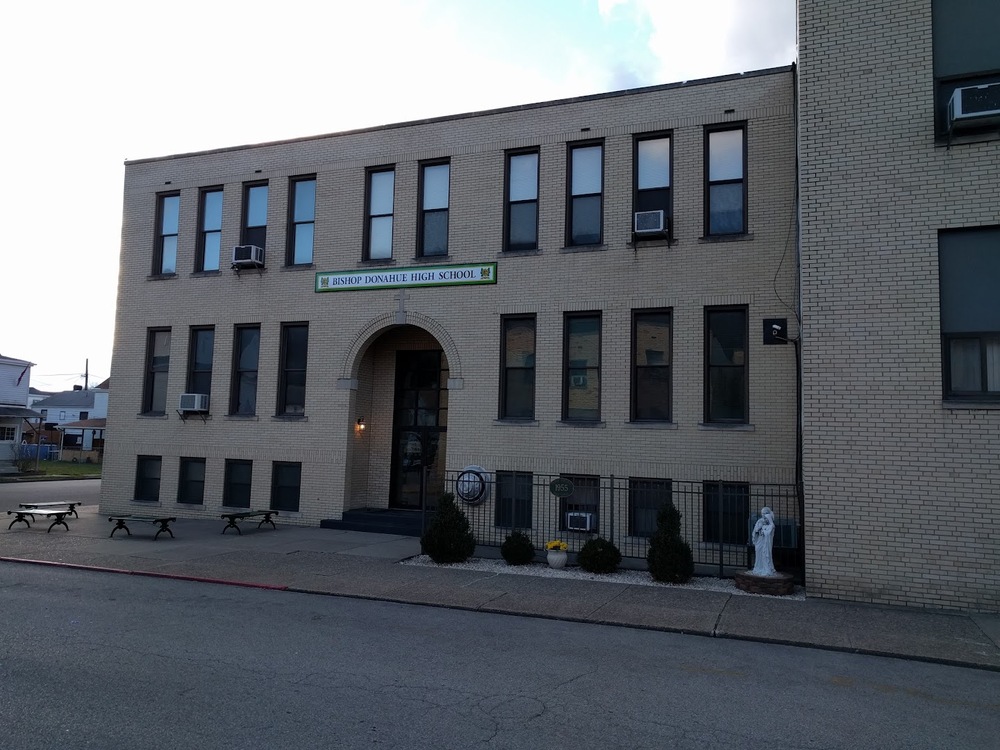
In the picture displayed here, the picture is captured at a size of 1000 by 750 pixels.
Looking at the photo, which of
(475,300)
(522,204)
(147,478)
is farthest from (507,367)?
(147,478)

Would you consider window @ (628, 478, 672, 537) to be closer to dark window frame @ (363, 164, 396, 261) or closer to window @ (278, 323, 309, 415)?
dark window frame @ (363, 164, 396, 261)

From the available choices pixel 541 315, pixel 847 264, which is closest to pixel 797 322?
pixel 847 264

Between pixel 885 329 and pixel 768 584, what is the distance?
4.02m

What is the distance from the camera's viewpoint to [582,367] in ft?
50.7

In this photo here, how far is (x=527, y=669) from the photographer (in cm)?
724

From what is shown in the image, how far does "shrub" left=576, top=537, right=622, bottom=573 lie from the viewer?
12.5 m

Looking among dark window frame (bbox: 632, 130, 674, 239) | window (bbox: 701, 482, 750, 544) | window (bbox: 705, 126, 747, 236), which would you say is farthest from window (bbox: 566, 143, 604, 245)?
window (bbox: 701, 482, 750, 544)

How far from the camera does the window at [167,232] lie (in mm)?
20125

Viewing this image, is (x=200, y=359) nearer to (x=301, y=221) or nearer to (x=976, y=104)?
(x=301, y=221)

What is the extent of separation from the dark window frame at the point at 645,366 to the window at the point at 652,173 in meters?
2.08

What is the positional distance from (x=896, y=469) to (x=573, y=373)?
6604 mm

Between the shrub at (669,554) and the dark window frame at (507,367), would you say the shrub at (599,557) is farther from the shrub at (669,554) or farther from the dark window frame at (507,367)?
the dark window frame at (507,367)

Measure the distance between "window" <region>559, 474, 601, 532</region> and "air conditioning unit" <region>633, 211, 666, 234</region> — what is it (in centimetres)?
494

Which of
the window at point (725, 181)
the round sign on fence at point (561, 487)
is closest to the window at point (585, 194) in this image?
the window at point (725, 181)
